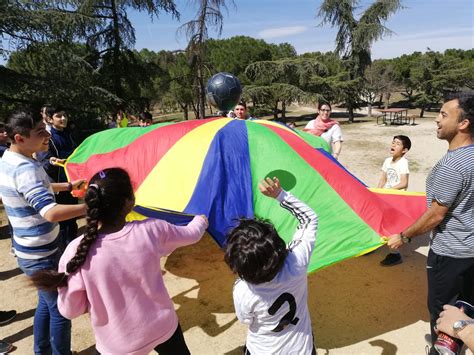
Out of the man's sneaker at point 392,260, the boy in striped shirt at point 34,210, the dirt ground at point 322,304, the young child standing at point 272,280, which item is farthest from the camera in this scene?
the man's sneaker at point 392,260

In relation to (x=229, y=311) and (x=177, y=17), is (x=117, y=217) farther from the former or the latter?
(x=177, y=17)

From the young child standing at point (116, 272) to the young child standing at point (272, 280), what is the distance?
1.23ft

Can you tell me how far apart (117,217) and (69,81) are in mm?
9353

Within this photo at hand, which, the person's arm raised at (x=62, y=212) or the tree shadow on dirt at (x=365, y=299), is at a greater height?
the person's arm raised at (x=62, y=212)

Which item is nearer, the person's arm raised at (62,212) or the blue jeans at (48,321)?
the person's arm raised at (62,212)

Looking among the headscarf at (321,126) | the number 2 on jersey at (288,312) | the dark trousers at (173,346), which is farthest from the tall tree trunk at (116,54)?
the number 2 on jersey at (288,312)

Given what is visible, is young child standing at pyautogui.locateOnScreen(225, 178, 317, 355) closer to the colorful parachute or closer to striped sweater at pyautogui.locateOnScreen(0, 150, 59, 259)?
the colorful parachute

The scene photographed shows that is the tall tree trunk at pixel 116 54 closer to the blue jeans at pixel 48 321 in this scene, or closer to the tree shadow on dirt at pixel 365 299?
the tree shadow on dirt at pixel 365 299

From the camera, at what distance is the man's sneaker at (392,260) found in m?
3.92

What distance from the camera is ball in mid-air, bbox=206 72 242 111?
333 cm

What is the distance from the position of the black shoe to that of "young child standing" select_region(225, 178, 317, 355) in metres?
2.65

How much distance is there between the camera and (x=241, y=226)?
54.9 inches

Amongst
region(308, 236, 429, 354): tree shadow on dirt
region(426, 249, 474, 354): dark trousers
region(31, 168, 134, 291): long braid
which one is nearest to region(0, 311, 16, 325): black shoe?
region(31, 168, 134, 291): long braid

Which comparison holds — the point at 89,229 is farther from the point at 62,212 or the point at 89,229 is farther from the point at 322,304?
the point at 322,304
